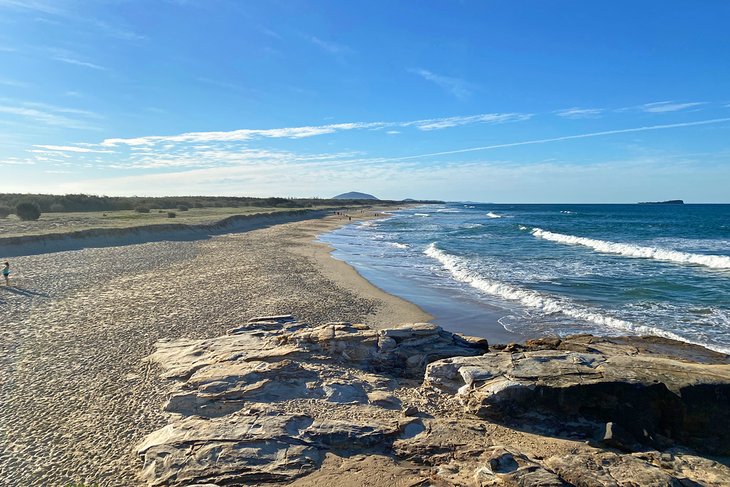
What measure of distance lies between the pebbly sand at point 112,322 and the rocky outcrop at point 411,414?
744mm

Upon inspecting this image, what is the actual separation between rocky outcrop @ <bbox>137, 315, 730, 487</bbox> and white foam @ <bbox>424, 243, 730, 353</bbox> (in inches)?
144

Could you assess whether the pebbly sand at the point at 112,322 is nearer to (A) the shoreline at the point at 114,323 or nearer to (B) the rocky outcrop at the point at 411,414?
(A) the shoreline at the point at 114,323

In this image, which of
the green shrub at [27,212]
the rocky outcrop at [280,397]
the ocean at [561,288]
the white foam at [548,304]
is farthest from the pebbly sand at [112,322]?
the green shrub at [27,212]

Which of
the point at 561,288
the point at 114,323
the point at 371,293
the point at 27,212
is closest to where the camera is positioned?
the point at 114,323

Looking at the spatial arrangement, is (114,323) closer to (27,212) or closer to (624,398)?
(624,398)

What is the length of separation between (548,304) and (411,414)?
1042 cm

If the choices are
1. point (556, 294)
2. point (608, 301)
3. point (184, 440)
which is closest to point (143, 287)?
point (184, 440)

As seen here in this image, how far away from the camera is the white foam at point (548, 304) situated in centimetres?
1264

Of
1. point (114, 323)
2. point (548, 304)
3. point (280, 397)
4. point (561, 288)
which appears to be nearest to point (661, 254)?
point (561, 288)

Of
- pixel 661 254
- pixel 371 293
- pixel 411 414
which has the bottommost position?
pixel 371 293

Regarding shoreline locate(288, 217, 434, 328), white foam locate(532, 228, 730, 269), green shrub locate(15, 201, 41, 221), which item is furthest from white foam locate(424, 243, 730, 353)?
green shrub locate(15, 201, 41, 221)

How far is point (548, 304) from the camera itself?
1564 cm

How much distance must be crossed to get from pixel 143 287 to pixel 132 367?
8.67 metres

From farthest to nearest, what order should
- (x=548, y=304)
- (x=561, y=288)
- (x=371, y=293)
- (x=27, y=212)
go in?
(x=27, y=212) < (x=561, y=288) < (x=371, y=293) < (x=548, y=304)
